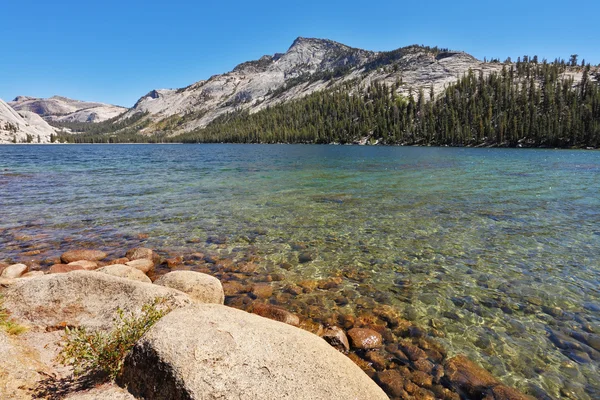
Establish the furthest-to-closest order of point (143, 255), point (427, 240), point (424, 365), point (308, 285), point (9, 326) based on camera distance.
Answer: point (427, 240), point (143, 255), point (308, 285), point (424, 365), point (9, 326)

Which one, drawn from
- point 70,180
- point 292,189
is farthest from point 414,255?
point 70,180

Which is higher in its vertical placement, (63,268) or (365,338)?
(63,268)

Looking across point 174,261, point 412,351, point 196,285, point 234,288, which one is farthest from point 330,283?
point 174,261

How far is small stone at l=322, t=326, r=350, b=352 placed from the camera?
24.5ft

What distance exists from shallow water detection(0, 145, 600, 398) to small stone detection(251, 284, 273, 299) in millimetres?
1049

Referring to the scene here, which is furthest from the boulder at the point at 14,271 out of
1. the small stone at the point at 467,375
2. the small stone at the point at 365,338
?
the small stone at the point at 467,375

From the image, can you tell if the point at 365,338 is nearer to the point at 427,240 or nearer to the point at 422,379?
the point at 422,379

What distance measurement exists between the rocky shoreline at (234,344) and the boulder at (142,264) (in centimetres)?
7

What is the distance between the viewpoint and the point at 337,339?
752 cm

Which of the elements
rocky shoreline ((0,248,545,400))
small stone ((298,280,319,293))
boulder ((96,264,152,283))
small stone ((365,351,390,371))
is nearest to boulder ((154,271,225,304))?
rocky shoreline ((0,248,545,400))

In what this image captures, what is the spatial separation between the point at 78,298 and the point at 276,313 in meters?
4.96

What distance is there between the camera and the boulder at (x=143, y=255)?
12.8 m

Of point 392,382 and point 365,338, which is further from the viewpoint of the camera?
point 365,338

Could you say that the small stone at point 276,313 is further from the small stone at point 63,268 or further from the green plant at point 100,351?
the small stone at point 63,268
